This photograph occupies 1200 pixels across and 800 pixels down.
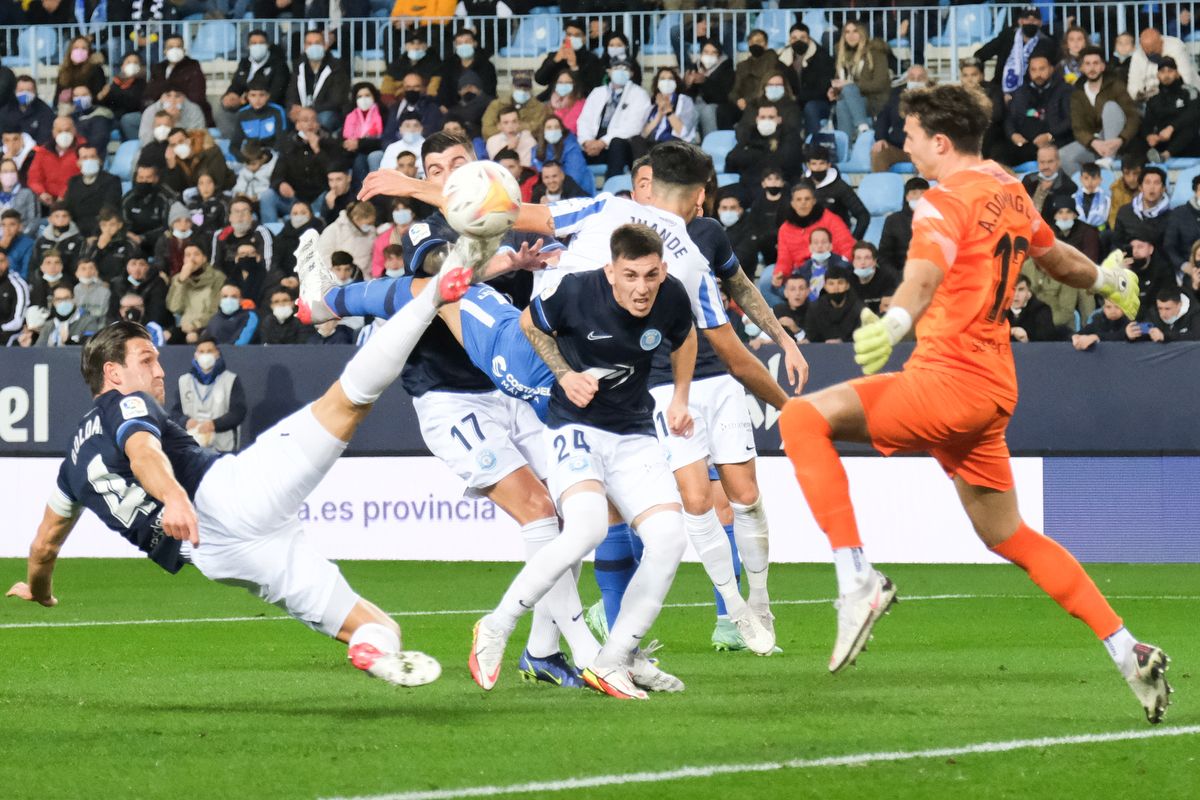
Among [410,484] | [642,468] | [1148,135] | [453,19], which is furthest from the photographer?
[453,19]

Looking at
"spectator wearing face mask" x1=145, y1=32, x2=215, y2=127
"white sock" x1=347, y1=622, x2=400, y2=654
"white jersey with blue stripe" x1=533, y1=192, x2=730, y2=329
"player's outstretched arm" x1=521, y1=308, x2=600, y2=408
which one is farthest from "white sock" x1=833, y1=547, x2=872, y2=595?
"spectator wearing face mask" x1=145, y1=32, x2=215, y2=127

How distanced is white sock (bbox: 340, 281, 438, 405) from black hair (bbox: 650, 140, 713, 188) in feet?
6.18

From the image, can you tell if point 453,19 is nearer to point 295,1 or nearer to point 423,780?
point 295,1

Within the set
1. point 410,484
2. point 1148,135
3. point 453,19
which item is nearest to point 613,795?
point 410,484

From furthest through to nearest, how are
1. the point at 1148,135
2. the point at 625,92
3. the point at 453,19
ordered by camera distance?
the point at 453,19 < the point at 625,92 < the point at 1148,135

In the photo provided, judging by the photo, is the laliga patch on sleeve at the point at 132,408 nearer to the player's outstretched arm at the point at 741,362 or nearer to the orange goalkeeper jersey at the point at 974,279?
the orange goalkeeper jersey at the point at 974,279

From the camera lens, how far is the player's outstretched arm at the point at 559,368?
23.8ft

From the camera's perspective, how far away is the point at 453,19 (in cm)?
2242

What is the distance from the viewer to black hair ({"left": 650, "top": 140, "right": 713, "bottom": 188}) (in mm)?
8492

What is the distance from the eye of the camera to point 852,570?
6.40 metres

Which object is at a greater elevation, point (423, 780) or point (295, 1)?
point (295, 1)

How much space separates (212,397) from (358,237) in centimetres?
236

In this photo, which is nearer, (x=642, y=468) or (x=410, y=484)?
(x=642, y=468)

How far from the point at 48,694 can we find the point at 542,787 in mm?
3195
